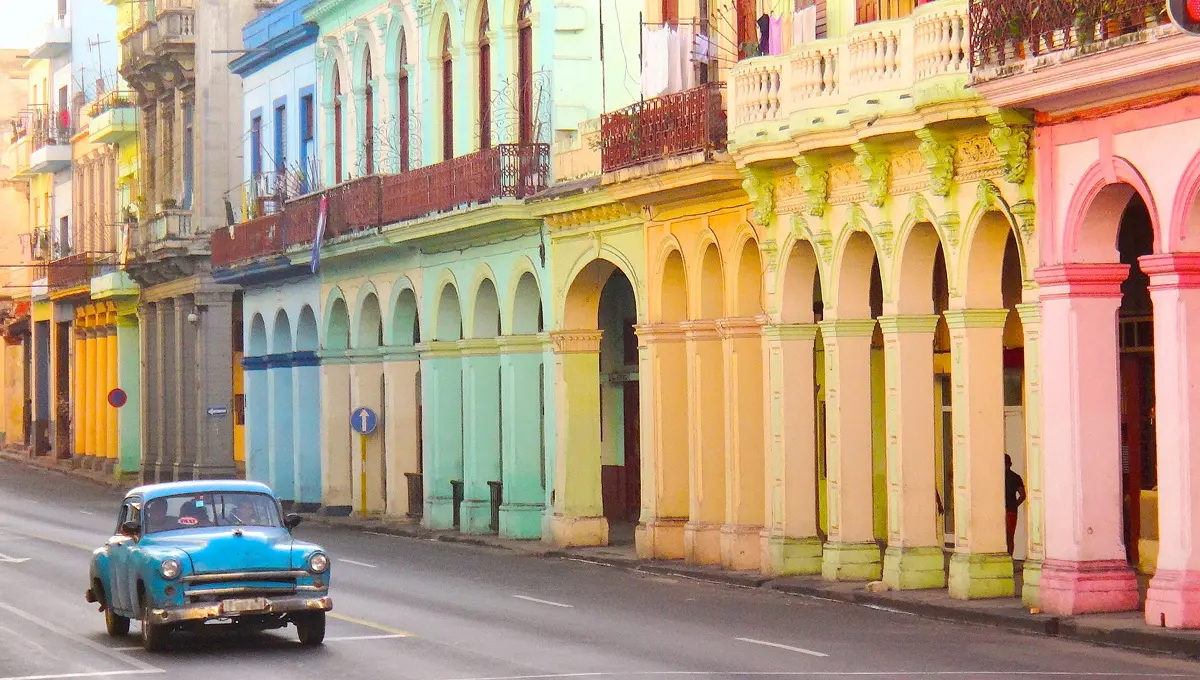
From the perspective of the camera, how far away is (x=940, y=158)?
22.7 metres

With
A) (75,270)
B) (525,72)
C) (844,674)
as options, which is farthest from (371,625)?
(75,270)

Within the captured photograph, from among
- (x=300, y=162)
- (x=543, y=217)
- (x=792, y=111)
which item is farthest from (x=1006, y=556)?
(x=300, y=162)

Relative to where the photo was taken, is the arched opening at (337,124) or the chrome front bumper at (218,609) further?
the arched opening at (337,124)

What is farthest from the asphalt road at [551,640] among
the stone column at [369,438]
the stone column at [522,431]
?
the stone column at [369,438]

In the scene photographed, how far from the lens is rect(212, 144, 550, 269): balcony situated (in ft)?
110

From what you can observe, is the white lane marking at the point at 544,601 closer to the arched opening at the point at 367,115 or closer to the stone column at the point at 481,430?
the stone column at the point at 481,430

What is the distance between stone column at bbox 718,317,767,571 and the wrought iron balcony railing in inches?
289

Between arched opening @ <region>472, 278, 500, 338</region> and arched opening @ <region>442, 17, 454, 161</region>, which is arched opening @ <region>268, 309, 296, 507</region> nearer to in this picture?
arched opening @ <region>442, 17, 454, 161</region>

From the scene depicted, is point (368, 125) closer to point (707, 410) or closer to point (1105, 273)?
point (707, 410)

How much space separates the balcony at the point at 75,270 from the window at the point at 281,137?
16.8 m

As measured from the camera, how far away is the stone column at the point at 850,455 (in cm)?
2527

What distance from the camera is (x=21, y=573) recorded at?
94.2 feet

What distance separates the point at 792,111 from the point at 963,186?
3104 millimetres

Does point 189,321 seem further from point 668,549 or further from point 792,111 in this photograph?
point 792,111
